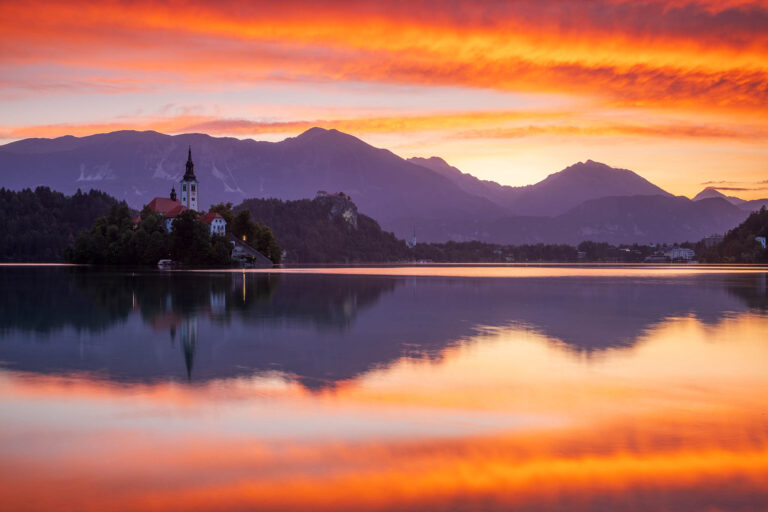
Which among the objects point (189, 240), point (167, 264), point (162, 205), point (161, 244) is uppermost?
point (162, 205)

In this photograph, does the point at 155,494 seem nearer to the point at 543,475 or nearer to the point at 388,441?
the point at 388,441

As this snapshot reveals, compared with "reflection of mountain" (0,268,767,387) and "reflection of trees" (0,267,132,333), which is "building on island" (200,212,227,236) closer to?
"reflection of trees" (0,267,132,333)

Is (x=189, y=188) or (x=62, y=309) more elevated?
(x=189, y=188)

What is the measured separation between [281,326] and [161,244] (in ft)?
365

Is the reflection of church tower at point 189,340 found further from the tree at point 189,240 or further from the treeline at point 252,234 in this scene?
the treeline at point 252,234

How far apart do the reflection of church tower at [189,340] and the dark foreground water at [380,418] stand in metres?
0.12

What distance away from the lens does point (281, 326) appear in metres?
26.6

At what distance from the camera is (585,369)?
17250 mm

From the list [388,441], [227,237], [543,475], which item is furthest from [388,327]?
[227,237]

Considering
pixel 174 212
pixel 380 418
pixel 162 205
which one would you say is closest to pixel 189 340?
pixel 380 418

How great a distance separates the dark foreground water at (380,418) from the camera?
8227mm

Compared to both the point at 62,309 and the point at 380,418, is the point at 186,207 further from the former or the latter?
the point at 380,418

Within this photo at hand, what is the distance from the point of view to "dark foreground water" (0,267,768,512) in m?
8.23

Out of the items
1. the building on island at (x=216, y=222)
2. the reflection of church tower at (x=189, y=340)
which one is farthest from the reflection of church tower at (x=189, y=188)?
the reflection of church tower at (x=189, y=340)
